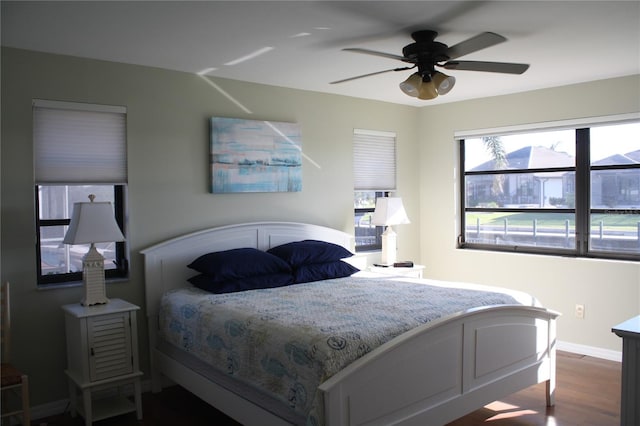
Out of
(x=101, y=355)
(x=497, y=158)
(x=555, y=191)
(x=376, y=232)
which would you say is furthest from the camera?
(x=376, y=232)

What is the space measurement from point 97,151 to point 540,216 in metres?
3.82

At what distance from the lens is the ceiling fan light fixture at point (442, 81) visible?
3.19 metres

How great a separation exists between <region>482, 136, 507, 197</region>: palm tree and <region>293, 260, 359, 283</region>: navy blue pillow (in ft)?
6.02

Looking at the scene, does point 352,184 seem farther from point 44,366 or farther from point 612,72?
point 44,366

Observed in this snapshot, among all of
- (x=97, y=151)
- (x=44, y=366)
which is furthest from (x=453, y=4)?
(x=44, y=366)

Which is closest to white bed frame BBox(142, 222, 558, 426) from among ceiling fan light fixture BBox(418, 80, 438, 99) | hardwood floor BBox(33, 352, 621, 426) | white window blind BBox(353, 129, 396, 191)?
hardwood floor BBox(33, 352, 621, 426)

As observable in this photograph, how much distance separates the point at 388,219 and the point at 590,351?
203cm

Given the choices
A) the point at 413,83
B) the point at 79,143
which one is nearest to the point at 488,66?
the point at 413,83

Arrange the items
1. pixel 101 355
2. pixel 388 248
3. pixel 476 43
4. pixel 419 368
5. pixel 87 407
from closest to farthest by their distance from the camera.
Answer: pixel 419 368 → pixel 476 43 → pixel 87 407 → pixel 101 355 → pixel 388 248

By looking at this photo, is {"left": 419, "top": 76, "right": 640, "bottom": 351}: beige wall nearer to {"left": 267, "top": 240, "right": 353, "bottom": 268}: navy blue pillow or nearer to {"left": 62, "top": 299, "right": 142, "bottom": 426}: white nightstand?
{"left": 267, "top": 240, "right": 353, "bottom": 268}: navy blue pillow

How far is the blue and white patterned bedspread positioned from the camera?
2477 millimetres

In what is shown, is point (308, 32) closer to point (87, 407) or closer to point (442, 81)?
point (442, 81)

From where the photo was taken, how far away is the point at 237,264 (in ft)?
12.7

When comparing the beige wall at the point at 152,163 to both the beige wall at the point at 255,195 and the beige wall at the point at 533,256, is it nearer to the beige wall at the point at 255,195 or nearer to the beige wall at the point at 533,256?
the beige wall at the point at 255,195
